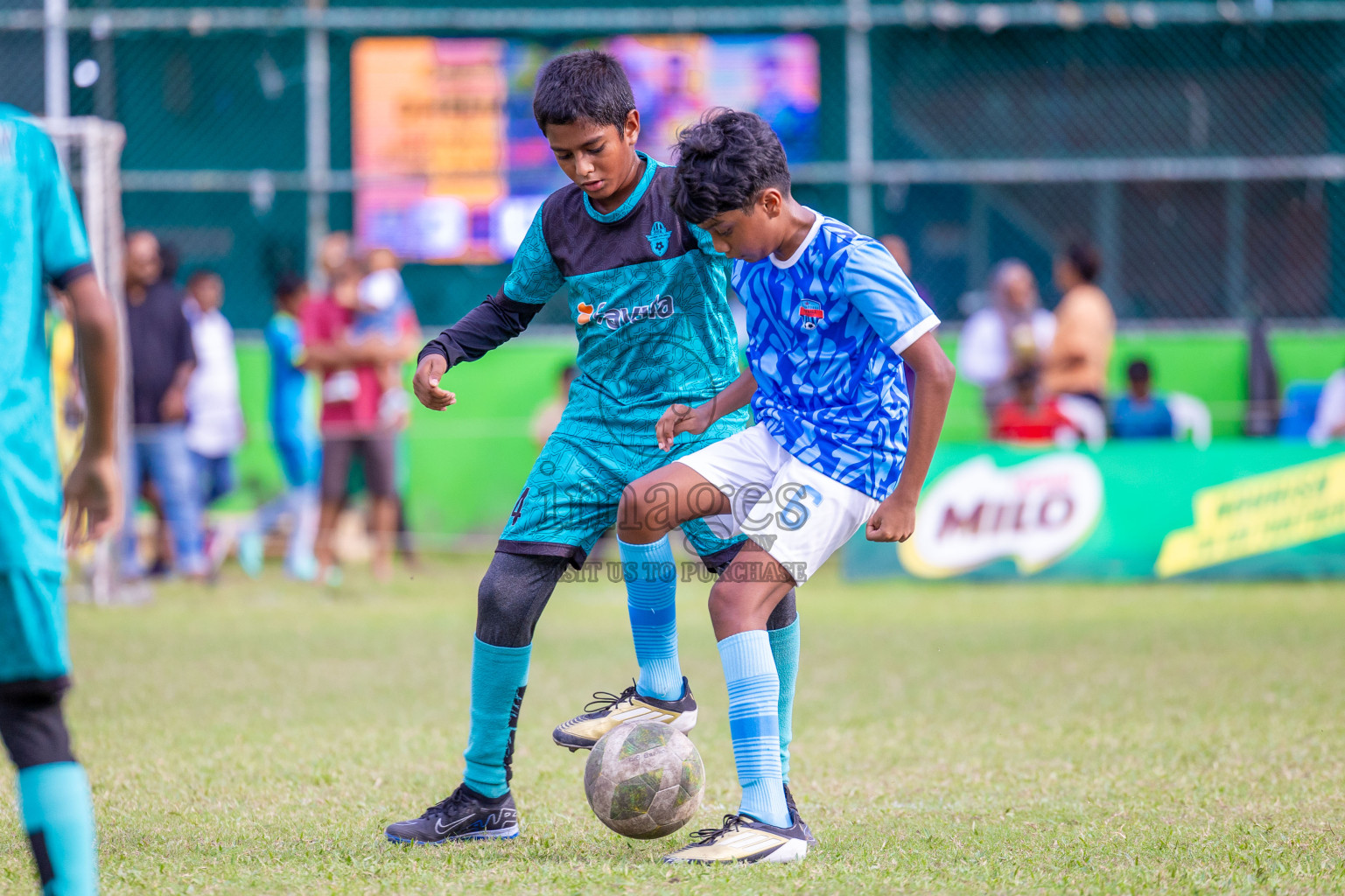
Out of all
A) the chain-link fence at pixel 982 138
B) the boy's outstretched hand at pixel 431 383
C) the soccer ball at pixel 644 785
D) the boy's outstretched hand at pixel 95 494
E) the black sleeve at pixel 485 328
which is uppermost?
the chain-link fence at pixel 982 138

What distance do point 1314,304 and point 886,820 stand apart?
972 centimetres

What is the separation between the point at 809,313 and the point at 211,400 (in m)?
8.11

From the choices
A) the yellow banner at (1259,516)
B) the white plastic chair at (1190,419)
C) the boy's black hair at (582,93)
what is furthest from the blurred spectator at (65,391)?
the white plastic chair at (1190,419)

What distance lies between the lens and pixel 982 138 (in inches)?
495

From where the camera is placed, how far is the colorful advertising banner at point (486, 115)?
12086 millimetres

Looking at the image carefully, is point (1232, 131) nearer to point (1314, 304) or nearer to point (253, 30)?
point (1314, 304)

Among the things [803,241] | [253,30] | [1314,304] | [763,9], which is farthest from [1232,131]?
[803,241]

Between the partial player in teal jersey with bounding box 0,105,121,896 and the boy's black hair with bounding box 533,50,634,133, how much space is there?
54.3 inches

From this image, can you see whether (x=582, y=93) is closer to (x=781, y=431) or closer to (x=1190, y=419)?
(x=781, y=431)

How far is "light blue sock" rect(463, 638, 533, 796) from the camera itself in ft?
12.9

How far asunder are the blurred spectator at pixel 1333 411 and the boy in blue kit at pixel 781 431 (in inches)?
308

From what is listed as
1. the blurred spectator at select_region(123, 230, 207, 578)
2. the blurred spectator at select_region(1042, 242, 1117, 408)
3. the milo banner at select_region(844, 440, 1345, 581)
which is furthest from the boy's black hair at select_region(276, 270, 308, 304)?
the blurred spectator at select_region(1042, 242, 1117, 408)

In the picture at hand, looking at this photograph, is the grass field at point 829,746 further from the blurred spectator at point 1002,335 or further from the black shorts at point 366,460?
the blurred spectator at point 1002,335

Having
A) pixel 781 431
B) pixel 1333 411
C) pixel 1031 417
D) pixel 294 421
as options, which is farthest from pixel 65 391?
pixel 1333 411
